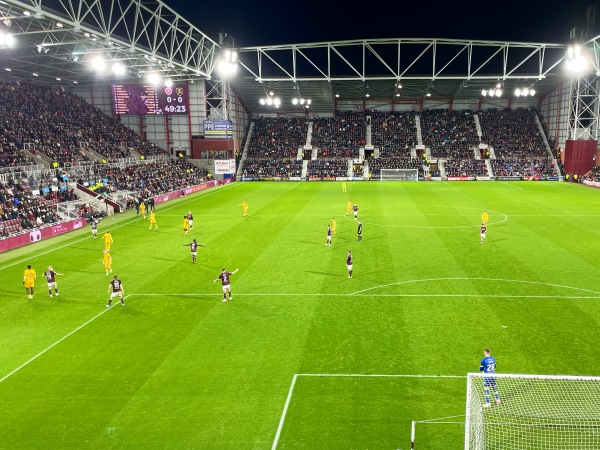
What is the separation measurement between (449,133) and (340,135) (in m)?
17.9

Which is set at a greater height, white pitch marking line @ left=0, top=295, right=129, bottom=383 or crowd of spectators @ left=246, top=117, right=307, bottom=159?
crowd of spectators @ left=246, top=117, right=307, bottom=159

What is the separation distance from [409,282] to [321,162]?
56.5 meters

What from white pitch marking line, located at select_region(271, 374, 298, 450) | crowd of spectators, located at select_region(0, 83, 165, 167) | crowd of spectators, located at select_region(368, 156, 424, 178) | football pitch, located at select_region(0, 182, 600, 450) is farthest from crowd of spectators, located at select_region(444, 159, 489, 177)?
white pitch marking line, located at select_region(271, 374, 298, 450)

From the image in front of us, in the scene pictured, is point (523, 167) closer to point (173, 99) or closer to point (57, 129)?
point (173, 99)

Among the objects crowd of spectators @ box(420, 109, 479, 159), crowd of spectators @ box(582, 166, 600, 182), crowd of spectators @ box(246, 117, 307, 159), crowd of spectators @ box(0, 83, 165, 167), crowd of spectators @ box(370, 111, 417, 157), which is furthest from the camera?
crowd of spectators @ box(246, 117, 307, 159)

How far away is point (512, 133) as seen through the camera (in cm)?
7575

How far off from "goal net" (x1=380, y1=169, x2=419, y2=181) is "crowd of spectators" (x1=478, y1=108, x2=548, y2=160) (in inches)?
572

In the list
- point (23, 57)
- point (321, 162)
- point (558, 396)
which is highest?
point (23, 57)

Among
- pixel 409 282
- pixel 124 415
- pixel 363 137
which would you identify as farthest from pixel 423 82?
pixel 124 415

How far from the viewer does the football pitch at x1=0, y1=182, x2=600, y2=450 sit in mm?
10336

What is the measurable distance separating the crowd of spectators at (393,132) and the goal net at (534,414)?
66198 mm

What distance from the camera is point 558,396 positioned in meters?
11.4

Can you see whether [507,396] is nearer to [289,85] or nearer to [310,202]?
[310,202]

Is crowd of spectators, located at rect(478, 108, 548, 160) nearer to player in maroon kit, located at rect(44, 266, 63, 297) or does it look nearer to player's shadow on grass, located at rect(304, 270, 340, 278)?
player's shadow on grass, located at rect(304, 270, 340, 278)
